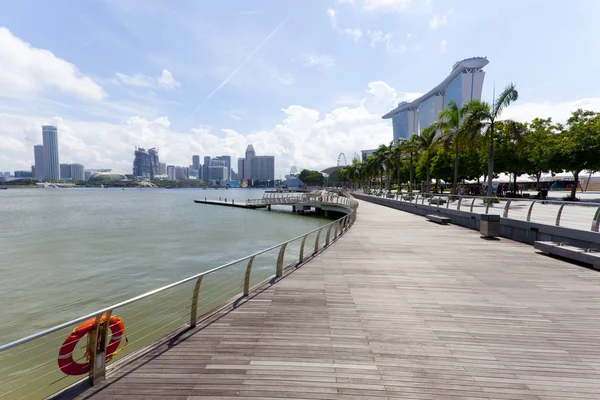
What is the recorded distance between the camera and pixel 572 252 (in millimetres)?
9430

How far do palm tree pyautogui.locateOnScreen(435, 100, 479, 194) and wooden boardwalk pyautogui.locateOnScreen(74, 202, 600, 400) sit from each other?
20.9 m

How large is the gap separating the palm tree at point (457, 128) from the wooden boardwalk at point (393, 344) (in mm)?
20944

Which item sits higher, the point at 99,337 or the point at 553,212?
the point at 553,212

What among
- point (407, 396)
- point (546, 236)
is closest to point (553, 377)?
point (407, 396)

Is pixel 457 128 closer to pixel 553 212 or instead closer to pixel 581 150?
pixel 581 150

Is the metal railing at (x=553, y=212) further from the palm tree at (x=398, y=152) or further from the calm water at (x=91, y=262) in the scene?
the palm tree at (x=398, y=152)

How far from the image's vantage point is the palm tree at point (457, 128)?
26.3 meters

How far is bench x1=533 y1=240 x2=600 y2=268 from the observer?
28.7ft

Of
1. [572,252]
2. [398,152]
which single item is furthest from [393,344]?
[398,152]

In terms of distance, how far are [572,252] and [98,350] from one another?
12811mm

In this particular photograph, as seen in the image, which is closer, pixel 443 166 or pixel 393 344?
pixel 393 344

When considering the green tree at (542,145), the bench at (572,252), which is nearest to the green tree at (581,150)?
the green tree at (542,145)

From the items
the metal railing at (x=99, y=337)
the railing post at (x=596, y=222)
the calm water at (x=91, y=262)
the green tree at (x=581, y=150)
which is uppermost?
the green tree at (x=581, y=150)

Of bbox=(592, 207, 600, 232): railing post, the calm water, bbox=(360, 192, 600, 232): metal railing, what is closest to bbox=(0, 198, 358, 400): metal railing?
the calm water
